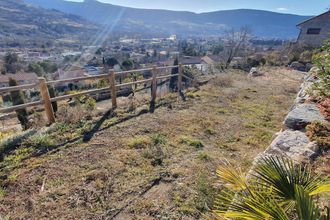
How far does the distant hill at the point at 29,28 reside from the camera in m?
86.1

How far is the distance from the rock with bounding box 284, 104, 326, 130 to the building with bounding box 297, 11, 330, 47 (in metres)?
20.4

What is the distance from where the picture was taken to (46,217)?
266 centimetres

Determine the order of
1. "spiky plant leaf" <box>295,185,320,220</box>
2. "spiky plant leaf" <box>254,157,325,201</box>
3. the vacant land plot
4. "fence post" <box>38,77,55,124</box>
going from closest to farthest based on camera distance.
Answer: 1. "spiky plant leaf" <box>295,185,320,220</box>
2. "spiky plant leaf" <box>254,157,325,201</box>
3. the vacant land plot
4. "fence post" <box>38,77,55,124</box>

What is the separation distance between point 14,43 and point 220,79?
90.6m

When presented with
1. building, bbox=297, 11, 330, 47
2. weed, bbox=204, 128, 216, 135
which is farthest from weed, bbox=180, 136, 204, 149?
building, bbox=297, 11, 330, 47

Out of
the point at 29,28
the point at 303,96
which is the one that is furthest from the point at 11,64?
the point at 29,28

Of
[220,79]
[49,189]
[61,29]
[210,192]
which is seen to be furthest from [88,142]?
[61,29]

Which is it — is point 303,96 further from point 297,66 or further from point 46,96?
point 297,66

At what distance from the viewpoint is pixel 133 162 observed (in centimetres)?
390

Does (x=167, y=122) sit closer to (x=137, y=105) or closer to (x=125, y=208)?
(x=137, y=105)

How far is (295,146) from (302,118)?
1.04 m

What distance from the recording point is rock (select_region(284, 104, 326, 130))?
12.7 ft

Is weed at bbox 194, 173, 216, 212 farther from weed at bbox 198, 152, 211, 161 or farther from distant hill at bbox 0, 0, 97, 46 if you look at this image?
distant hill at bbox 0, 0, 97, 46

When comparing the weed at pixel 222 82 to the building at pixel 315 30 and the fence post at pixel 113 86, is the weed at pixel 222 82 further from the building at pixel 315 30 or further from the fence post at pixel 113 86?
the building at pixel 315 30
